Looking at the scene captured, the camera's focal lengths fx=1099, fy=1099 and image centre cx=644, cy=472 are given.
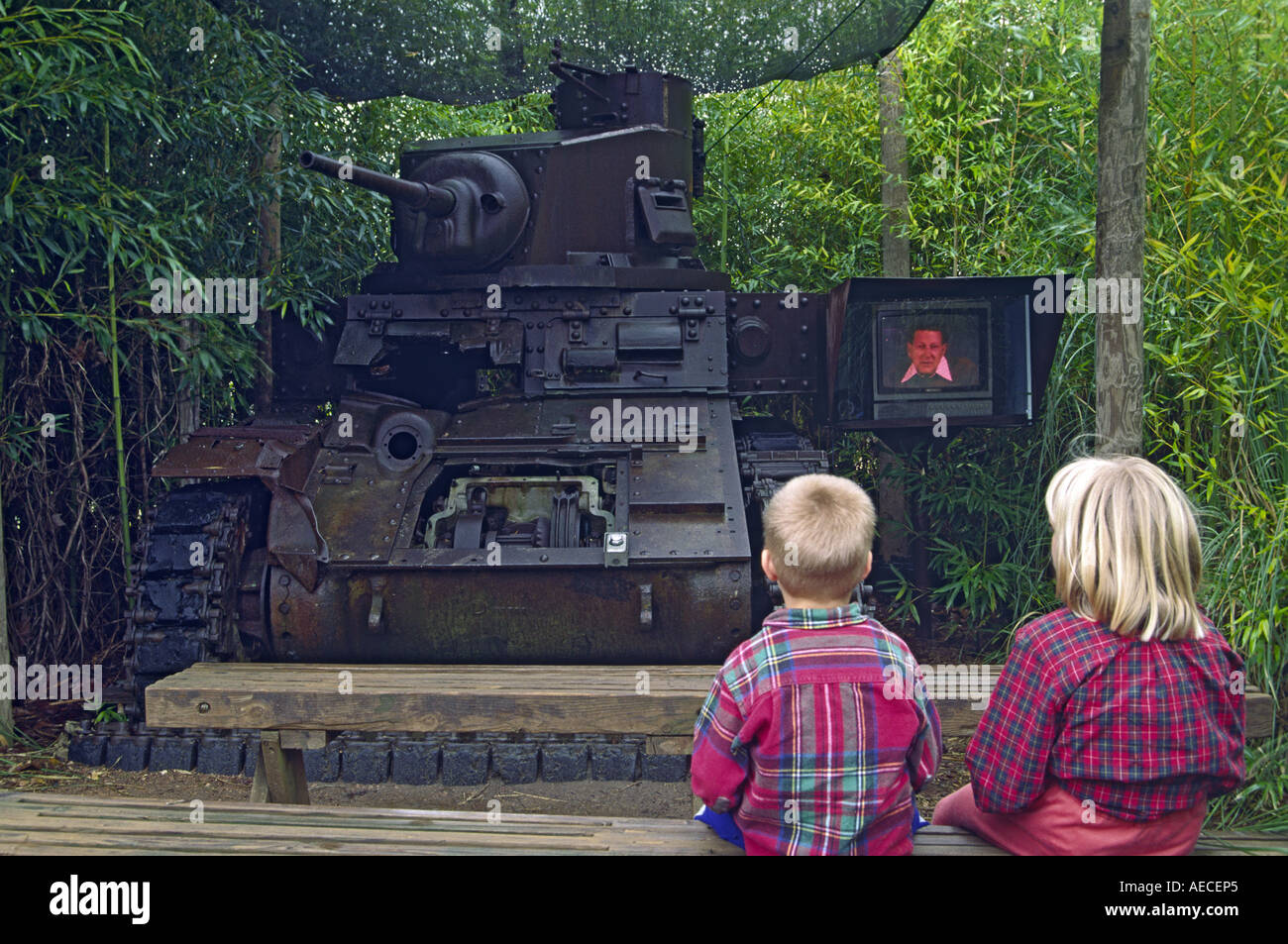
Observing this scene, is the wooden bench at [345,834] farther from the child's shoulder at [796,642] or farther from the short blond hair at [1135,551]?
the short blond hair at [1135,551]

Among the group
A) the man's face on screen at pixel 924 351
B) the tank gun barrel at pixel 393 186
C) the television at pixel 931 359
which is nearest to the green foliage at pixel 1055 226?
the television at pixel 931 359

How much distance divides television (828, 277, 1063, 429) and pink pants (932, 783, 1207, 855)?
375cm

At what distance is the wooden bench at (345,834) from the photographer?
2.44 m

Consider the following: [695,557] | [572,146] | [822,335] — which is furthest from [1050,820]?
[572,146]

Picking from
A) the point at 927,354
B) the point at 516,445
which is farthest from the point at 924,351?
the point at 516,445

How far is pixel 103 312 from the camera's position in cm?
544

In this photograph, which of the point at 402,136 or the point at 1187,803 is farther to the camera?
the point at 402,136

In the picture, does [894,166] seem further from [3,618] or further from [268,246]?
[3,618]

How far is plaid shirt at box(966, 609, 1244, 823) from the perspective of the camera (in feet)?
7.04

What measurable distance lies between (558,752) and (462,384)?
2580 millimetres

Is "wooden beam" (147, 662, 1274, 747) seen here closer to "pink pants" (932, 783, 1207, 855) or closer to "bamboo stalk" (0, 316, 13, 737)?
"pink pants" (932, 783, 1207, 855)

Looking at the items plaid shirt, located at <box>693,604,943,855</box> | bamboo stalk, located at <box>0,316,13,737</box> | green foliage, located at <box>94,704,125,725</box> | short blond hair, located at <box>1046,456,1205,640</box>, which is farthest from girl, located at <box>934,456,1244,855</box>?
bamboo stalk, located at <box>0,316,13,737</box>

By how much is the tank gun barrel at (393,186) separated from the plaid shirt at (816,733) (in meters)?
3.62

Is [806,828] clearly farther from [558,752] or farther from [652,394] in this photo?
[652,394]
